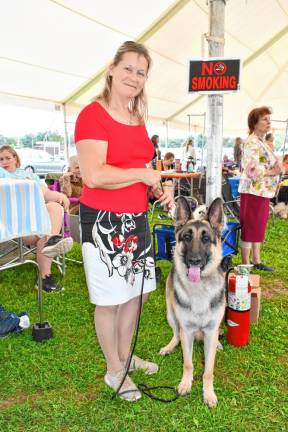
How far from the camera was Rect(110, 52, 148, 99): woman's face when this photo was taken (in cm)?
153

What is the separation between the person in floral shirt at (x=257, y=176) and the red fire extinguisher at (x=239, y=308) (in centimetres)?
117

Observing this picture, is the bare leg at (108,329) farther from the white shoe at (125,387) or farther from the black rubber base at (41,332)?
the black rubber base at (41,332)

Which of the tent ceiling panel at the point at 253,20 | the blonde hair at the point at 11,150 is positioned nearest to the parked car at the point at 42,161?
the tent ceiling panel at the point at 253,20

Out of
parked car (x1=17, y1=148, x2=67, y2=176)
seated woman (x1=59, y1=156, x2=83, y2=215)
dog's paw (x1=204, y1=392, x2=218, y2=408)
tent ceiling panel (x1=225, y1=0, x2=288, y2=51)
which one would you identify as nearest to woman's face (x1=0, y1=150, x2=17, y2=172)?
seated woman (x1=59, y1=156, x2=83, y2=215)

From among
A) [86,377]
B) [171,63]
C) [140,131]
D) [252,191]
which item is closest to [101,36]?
[171,63]

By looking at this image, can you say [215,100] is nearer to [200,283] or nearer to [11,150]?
[200,283]

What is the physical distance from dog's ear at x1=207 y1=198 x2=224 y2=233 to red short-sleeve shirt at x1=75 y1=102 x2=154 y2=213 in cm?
41

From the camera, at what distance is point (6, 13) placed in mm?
5281

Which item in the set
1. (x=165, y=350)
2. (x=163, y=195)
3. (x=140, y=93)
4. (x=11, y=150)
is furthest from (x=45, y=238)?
(x=140, y=93)

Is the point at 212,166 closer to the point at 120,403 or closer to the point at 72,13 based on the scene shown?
the point at 120,403

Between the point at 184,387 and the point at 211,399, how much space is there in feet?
0.51

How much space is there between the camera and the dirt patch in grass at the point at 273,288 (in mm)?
3279

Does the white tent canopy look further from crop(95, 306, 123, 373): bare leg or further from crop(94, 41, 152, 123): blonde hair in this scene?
crop(95, 306, 123, 373): bare leg

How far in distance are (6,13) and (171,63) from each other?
4.52m
